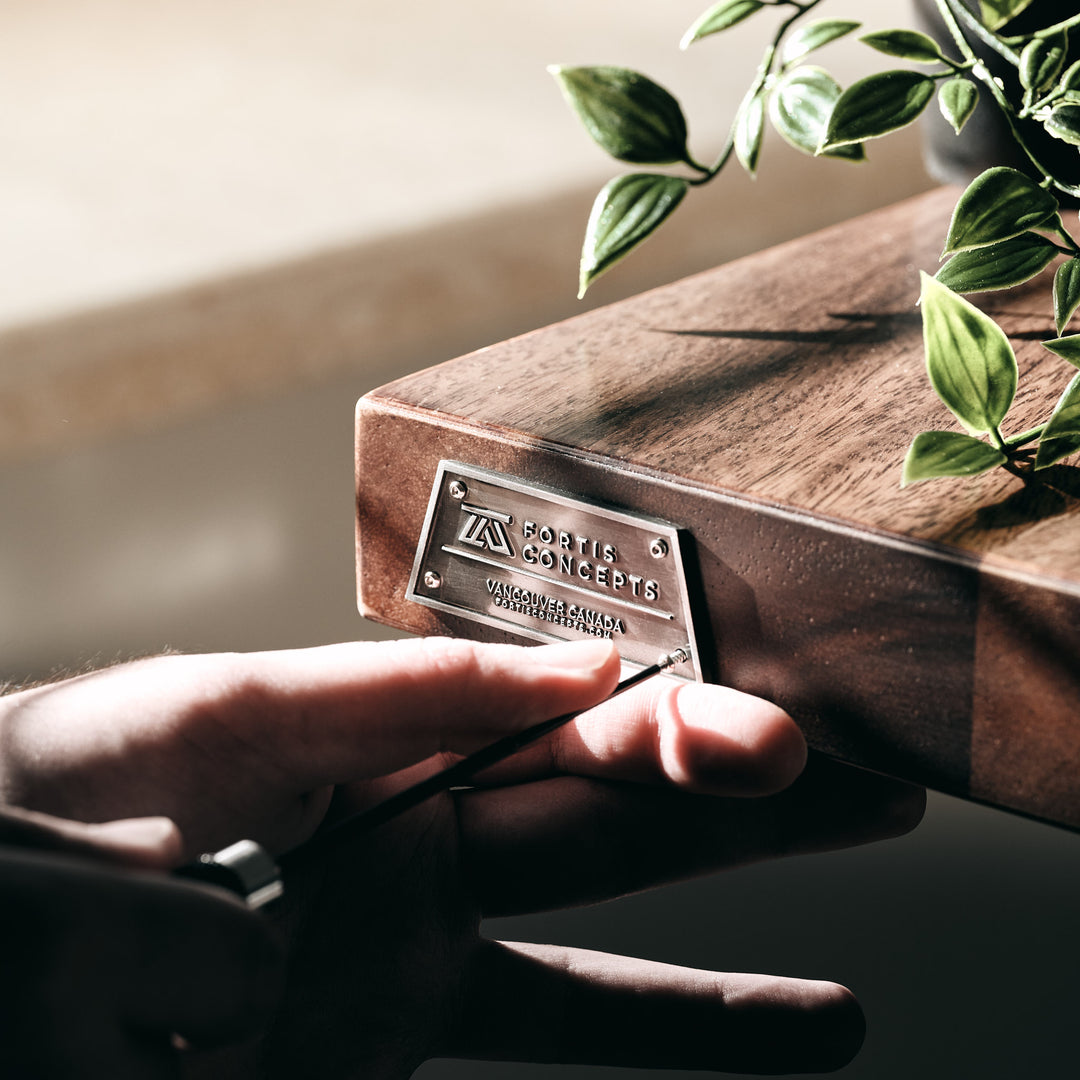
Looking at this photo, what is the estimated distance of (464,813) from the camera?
1.62 ft

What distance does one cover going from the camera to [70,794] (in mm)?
365

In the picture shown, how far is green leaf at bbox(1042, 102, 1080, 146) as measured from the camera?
14.4 inches

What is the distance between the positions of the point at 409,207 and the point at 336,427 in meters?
0.19

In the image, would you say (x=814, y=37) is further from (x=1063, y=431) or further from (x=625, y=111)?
(x=1063, y=431)

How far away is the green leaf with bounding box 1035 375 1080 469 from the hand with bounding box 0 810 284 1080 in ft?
0.80

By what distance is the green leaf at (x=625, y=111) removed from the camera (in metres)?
0.43

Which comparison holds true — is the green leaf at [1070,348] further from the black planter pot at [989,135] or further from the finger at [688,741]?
the black planter pot at [989,135]

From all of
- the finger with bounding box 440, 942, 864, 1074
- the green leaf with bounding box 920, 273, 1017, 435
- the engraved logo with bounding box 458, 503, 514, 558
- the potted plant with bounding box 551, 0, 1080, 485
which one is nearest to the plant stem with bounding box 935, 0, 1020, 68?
the potted plant with bounding box 551, 0, 1080, 485

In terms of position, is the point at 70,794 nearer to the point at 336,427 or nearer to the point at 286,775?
the point at 286,775

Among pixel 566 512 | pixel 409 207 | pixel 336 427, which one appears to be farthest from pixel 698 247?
pixel 566 512

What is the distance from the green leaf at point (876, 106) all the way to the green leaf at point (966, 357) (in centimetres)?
7

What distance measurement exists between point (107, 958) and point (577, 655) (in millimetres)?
170

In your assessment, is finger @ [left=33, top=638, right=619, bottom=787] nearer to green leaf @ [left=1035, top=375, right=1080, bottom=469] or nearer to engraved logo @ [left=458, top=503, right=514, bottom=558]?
engraved logo @ [left=458, top=503, right=514, bottom=558]

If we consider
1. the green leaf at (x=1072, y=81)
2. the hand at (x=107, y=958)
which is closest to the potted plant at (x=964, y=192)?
the green leaf at (x=1072, y=81)
